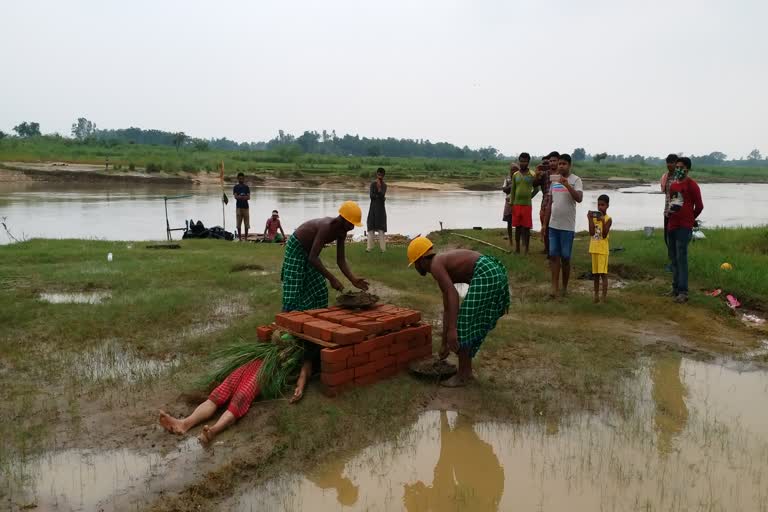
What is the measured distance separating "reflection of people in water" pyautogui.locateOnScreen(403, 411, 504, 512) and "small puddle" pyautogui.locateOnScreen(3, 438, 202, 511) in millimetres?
1576

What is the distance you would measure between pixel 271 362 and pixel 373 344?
0.86 m

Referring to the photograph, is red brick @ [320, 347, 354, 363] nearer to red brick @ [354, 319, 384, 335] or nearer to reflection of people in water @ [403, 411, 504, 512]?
red brick @ [354, 319, 384, 335]

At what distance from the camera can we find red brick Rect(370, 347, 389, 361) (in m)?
4.91

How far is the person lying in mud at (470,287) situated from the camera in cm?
469

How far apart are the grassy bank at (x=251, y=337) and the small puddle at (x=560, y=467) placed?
0.22 meters

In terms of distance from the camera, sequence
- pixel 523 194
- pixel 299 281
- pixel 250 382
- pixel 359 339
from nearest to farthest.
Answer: pixel 250 382 → pixel 359 339 → pixel 299 281 → pixel 523 194

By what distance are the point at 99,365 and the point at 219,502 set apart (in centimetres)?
280

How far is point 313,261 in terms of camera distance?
5273mm

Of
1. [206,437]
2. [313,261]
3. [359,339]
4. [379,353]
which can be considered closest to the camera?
[206,437]

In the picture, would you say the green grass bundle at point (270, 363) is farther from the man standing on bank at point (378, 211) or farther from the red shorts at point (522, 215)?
the man standing on bank at point (378, 211)

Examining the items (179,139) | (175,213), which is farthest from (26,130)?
(175,213)

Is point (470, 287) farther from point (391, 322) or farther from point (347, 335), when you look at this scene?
point (347, 335)

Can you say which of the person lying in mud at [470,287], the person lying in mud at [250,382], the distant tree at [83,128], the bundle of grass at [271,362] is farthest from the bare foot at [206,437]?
the distant tree at [83,128]

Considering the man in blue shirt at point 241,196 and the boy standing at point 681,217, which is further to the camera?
the man in blue shirt at point 241,196
